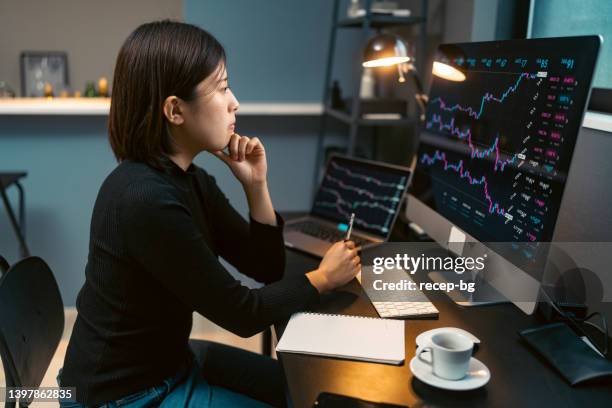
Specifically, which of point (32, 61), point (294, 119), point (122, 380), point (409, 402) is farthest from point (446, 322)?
point (32, 61)

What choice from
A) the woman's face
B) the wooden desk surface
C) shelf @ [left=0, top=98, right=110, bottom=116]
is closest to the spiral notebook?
the wooden desk surface

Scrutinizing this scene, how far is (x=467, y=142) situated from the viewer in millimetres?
1216

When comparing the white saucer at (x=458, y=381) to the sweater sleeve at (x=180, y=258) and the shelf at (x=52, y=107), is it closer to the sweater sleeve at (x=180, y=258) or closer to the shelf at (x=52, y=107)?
the sweater sleeve at (x=180, y=258)

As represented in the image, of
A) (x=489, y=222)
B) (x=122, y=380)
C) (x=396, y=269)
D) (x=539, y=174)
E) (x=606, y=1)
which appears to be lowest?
(x=122, y=380)

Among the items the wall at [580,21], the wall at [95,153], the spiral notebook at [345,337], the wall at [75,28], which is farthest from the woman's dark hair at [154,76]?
the wall at [75,28]

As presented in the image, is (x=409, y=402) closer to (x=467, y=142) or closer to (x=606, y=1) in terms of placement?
(x=467, y=142)

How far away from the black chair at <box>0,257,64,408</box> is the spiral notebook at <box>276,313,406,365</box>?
435 mm

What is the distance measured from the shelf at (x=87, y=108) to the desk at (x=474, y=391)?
5.35 feet

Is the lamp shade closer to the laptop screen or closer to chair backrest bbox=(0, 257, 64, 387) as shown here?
the laptop screen

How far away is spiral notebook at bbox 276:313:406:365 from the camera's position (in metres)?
0.97

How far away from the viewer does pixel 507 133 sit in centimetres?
107

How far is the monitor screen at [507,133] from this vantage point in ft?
3.01

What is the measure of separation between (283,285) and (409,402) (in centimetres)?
36

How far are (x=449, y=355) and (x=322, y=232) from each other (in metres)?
0.84
